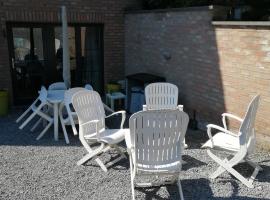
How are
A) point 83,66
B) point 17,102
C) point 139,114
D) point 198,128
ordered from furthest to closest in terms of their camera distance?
point 83,66, point 17,102, point 198,128, point 139,114

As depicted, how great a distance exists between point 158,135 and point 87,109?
1.68 metres

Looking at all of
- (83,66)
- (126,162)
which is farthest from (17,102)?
(126,162)

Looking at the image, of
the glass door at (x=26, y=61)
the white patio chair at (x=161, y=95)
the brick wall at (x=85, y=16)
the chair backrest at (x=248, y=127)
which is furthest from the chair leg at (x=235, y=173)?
the glass door at (x=26, y=61)

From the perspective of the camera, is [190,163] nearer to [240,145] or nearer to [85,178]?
[240,145]

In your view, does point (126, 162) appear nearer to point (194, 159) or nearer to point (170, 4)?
point (194, 159)

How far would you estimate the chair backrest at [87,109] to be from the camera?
4934 millimetres

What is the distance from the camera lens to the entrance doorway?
27.0 feet

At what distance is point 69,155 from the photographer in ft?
17.5

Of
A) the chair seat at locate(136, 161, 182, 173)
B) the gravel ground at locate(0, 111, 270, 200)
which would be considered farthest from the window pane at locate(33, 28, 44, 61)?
the chair seat at locate(136, 161, 182, 173)

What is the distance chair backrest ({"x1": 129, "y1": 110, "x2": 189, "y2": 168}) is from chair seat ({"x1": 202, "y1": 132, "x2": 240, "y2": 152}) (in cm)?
75

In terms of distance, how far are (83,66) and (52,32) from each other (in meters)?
1.23

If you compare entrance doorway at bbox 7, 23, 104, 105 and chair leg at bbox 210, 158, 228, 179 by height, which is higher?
entrance doorway at bbox 7, 23, 104, 105

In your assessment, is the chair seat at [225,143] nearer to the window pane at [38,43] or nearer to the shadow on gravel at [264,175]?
the shadow on gravel at [264,175]

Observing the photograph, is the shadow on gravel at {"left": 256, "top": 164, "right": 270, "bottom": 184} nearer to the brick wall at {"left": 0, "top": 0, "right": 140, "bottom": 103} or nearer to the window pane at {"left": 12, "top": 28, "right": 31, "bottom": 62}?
the brick wall at {"left": 0, "top": 0, "right": 140, "bottom": 103}
